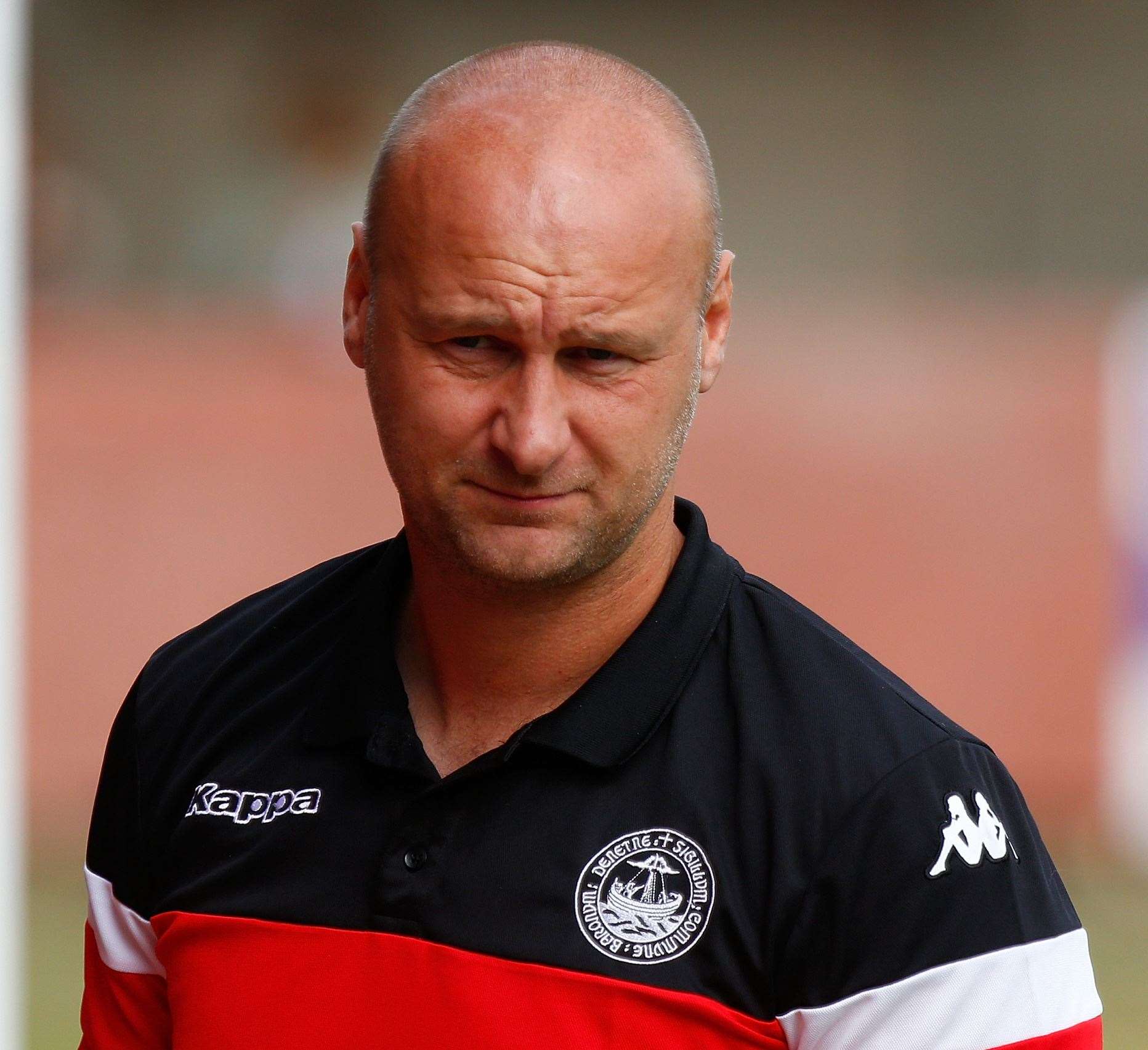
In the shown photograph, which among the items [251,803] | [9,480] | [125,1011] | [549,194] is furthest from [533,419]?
[9,480]

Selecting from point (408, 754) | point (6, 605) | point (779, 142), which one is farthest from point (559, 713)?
point (779, 142)

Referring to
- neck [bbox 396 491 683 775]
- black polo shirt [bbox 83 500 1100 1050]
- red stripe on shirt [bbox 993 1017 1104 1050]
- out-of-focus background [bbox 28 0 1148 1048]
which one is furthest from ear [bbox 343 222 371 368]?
out-of-focus background [bbox 28 0 1148 1048]

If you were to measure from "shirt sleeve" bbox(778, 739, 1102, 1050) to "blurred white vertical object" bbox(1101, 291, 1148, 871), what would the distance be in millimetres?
5556

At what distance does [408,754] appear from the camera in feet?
6.35

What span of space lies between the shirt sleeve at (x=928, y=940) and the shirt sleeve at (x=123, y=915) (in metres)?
0.84

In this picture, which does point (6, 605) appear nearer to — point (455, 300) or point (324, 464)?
point (455, 300)

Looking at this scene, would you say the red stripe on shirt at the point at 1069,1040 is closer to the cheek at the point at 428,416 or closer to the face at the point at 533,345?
the face at the point at 533,345

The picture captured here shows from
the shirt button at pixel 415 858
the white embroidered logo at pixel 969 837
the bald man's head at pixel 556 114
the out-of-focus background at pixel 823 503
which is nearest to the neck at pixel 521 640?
the shirt button at pixel 415 858

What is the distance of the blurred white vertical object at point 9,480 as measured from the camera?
263cm

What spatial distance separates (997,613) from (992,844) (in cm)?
553

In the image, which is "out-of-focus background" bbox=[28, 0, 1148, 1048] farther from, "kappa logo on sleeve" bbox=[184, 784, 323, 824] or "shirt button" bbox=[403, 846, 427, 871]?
"shirt button" bbox=[403, 846, 427, 871]

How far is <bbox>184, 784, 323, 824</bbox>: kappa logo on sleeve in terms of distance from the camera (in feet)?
6.44

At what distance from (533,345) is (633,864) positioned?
21.4 inches

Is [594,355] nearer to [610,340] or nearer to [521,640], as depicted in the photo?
[610,340]
